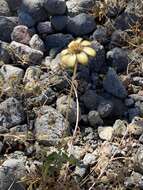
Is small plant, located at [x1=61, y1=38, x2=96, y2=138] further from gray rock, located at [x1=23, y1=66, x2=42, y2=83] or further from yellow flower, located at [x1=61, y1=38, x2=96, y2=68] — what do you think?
gray rock, located at [x1=23, y1=66, x2=42, y2=83]

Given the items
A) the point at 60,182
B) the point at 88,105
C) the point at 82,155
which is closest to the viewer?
the point at 60,182

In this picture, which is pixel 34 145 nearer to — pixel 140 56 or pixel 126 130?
pixel 126 130

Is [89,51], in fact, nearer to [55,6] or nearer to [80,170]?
[80,170]

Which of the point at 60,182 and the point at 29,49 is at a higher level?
the point at 29,49

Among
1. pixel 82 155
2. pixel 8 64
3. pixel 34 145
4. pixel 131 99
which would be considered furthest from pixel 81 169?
pixel 8 64

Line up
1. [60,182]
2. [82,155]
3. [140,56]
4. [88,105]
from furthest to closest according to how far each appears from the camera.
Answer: [140,56] → [88,105] → [82,155] → [60,182]

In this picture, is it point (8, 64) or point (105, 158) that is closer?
point (105, 158)

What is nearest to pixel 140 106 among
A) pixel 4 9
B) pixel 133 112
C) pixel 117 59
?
pixel 133 112

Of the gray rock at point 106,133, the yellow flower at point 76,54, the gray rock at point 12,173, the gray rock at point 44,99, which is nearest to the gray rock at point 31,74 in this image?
the gray rock at point 44,99
